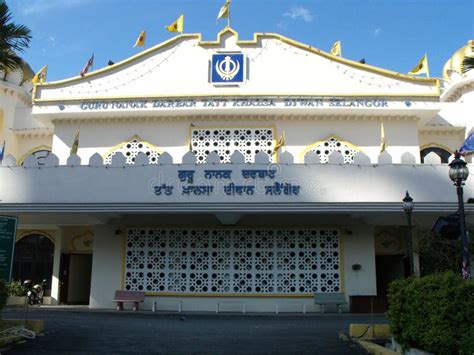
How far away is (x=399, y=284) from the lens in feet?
30.9

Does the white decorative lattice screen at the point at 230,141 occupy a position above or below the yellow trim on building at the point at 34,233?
above

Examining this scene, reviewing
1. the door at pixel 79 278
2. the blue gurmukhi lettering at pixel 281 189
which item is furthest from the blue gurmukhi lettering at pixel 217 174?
the door at pixel 79 278

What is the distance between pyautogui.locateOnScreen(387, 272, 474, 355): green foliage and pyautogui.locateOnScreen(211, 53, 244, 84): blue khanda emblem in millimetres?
13082

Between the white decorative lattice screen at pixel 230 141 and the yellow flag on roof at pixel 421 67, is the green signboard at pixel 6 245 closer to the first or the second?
the white decorative lattice screen at pixel 230 141

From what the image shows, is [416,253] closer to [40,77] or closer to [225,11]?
[225,11]

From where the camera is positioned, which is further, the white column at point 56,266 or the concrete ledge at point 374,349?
the white column at point 56,266

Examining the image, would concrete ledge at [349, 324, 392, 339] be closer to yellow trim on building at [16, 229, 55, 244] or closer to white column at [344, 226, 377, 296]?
white column at [344, 226, 377, 296]

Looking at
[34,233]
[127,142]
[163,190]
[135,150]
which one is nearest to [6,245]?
[163,190]

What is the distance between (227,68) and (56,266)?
1031cm

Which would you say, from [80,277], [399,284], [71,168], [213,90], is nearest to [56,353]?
[399,284]

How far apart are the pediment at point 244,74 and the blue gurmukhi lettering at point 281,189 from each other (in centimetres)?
479

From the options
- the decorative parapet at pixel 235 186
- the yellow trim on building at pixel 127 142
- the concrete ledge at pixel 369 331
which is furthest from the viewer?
the yellow trim on building at pixel 127 142

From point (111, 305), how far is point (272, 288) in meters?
5.69

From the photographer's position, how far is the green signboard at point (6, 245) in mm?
10406
